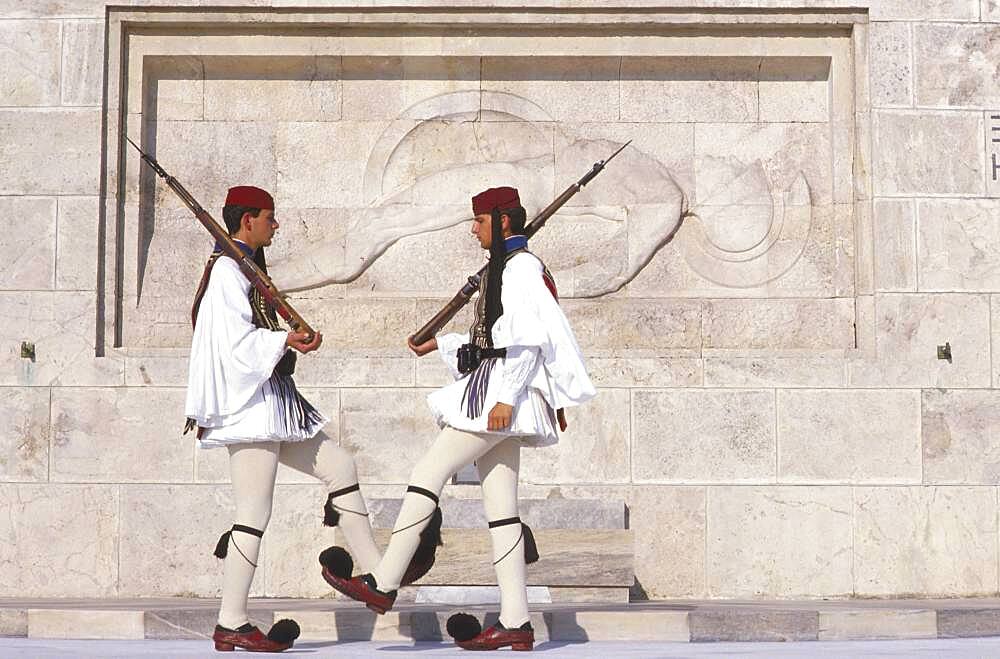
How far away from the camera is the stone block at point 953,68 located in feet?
38.6

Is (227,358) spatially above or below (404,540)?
above

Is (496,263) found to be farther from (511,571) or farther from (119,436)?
(119,436)

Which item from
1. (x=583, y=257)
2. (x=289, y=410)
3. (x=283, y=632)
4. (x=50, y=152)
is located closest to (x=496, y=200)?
(x=289, y=410)

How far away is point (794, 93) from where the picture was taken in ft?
40.2

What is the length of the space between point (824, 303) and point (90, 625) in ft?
18.9

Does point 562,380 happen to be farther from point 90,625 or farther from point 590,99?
point 590,99

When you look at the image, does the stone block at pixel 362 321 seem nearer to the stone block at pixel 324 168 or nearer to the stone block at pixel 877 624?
the stone block at pixel 324 168

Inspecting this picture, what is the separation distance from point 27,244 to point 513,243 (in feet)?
16.4

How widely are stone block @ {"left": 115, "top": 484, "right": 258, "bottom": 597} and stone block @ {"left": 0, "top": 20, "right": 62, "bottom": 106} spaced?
2955mm

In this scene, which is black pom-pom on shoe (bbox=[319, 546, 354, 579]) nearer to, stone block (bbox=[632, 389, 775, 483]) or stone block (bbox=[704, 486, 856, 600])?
stone block (bbox=[632, 389, 775, 483])

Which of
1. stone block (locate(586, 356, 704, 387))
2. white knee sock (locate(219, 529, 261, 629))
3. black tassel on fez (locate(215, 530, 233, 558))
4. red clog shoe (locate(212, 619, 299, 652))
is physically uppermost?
stone block (locate(586, 356, 704, 387))

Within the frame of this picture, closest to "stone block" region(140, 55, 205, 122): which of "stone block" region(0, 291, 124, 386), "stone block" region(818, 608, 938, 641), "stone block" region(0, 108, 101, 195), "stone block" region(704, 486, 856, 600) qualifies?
"stone block" region(0, 108, 101, 195)

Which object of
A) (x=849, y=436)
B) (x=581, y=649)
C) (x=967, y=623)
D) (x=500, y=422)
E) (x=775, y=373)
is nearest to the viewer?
(x=500, y=422)

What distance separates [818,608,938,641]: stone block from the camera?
876 centimetres
